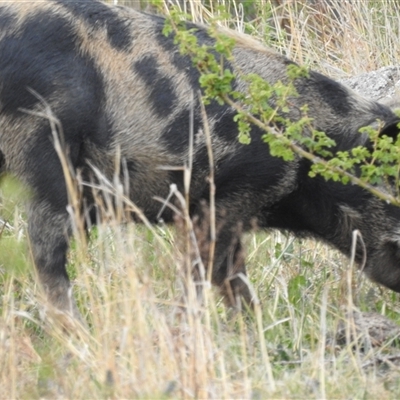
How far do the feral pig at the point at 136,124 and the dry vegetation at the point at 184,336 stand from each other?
259 mm

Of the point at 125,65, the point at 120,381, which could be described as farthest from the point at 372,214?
the point at 120,381

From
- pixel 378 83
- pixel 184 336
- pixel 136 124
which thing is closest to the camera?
pixel 184 336

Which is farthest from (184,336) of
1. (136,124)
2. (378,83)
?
(378,83)

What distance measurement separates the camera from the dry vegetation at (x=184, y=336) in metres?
3.83

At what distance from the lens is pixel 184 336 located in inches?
173

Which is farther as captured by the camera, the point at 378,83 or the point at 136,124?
the point at 378,83

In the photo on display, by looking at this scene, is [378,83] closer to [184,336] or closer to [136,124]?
[136,124]

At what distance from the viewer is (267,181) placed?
18.6ft

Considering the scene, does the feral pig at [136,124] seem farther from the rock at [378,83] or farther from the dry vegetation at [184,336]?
the rock at [378,83]

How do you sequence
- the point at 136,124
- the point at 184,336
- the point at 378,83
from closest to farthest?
the point at 184,336 → the point at 136,124 → the point at 378,83

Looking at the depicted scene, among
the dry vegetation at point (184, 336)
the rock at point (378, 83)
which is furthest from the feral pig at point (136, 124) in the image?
the rock at point (378, 83)

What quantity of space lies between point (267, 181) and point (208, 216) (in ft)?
1.16

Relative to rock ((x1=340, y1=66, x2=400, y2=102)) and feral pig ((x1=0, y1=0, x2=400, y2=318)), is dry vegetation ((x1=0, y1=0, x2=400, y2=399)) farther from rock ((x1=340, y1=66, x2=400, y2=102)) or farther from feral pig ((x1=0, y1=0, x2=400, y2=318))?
rock ((x1=340, y1=66, x2=400, y2=102))

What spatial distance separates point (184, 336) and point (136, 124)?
1.50m
